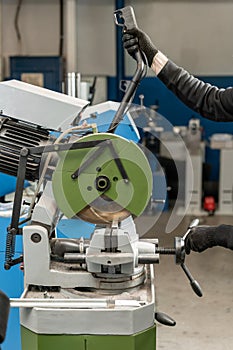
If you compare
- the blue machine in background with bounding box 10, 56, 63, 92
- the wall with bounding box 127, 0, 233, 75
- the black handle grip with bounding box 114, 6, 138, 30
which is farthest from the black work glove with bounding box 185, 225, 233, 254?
the wall with bounding box 127, 0, 233, 75

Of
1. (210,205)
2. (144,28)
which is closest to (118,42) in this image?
(144,28)

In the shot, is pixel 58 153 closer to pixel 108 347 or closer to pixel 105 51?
pixel 108 347

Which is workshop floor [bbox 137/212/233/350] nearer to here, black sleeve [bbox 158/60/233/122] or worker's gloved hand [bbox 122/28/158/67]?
black sleeve [bbox 158/60/233/122]

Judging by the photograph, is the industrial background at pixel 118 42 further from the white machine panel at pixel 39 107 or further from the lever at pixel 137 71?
the lever at pixel 137 71

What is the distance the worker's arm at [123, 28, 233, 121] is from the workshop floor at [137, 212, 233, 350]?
0.65 m

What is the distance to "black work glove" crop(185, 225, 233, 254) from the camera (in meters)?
1.50

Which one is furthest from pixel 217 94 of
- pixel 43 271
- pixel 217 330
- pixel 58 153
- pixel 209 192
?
pixel 209 192

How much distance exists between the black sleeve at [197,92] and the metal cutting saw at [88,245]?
0.08m

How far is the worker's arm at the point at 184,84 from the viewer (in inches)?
53.6

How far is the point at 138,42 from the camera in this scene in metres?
1.36

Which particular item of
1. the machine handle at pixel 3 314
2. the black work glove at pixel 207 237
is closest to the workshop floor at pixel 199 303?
the black work glove at pixel 207 237

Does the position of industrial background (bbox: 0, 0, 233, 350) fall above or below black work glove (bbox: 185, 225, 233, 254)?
above

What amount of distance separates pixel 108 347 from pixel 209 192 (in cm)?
358

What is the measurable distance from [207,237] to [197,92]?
15.6 inches
